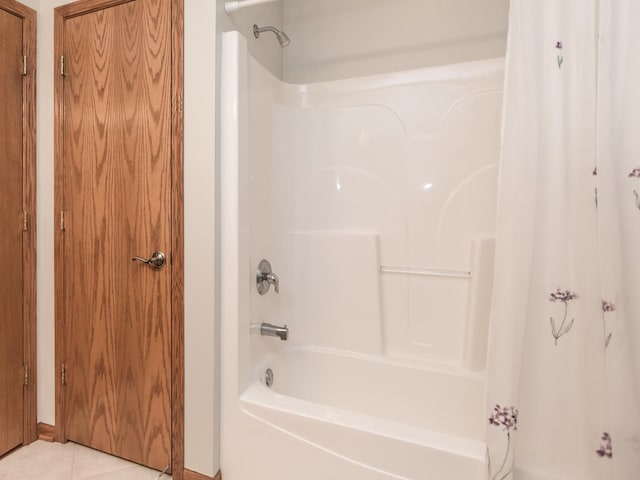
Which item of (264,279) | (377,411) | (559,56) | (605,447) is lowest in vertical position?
(377,411)

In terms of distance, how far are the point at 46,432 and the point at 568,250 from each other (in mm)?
2396

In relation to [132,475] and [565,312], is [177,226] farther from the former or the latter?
[565,312]

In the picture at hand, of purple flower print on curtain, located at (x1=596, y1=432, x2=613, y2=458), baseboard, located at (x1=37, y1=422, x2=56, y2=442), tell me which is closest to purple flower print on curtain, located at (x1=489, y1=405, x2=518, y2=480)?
purple flower print on curtain, located at (x1=596, y1=432, x2=613, y2=458)

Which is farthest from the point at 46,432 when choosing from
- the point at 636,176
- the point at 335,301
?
the point at 636,176

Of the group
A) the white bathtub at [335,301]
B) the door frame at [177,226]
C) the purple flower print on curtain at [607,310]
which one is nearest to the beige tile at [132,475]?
the door frame at [177,226]

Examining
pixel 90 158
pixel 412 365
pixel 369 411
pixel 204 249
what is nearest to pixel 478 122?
pixel 412 365

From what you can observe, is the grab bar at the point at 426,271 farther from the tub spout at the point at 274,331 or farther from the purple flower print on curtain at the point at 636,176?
the purple flower print on curtain at the point at 636,176

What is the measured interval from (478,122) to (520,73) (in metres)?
0.70

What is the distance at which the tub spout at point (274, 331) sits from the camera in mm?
1601

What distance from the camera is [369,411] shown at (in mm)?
1767

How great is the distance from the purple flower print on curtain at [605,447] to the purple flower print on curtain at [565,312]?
9.8 inches

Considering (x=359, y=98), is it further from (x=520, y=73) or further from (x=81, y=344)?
(x=81, y=344)

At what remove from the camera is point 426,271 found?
177 centimetres

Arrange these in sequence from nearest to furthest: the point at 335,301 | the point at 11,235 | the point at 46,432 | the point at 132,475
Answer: the point at 132,475
the point at 11,235
the point at 46,432
the point at 335,301
